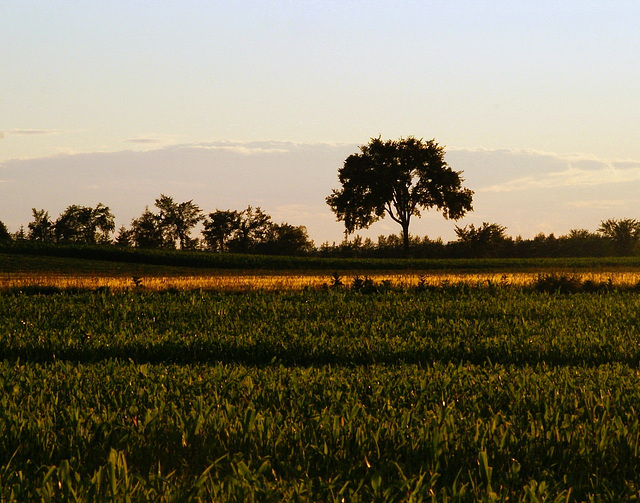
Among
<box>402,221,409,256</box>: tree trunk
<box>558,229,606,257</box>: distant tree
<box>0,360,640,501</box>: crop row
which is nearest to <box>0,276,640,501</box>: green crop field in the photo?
<box>0,360,640,501</box>: crop row

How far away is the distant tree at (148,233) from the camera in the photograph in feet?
327

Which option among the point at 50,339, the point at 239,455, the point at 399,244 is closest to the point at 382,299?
the point at 50,339

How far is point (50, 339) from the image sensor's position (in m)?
11.4

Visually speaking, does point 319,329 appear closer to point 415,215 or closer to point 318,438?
point 318,438

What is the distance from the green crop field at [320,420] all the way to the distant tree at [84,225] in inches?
3830

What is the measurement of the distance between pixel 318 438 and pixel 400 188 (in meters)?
69.1

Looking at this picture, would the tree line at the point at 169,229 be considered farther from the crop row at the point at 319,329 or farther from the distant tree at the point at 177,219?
the crop row at the point at 319,329

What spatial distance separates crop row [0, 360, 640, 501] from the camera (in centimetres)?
418

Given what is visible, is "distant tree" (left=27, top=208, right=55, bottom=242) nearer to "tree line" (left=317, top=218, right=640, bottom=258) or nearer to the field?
"tree line" (left=317, top=218, right=640, bottom=258)

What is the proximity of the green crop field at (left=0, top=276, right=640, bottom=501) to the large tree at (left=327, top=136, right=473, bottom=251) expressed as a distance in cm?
6172

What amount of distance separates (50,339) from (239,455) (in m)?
7.71

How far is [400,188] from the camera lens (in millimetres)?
73375

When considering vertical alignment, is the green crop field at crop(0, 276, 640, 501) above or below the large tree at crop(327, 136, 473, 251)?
below

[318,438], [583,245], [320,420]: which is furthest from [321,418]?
[583,245]
